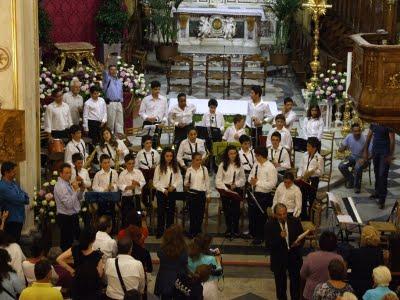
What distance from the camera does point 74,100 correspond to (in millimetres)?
16234

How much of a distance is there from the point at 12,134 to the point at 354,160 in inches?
246

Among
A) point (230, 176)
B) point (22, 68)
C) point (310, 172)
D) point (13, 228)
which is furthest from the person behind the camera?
point (310, 172)

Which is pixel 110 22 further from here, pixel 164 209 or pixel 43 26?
pixel 164 209

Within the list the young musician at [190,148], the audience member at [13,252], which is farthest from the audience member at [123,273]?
the young musician at [190,148]

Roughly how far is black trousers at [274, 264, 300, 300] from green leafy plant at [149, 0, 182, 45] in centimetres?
1440

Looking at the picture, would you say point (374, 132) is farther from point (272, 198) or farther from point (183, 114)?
point (183, 114)

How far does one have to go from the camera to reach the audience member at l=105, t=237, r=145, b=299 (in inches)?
351

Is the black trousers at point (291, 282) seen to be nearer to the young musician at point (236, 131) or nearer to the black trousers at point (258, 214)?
the black trousers at point (258, 214)

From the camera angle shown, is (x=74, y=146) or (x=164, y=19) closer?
(x=74, y=146)

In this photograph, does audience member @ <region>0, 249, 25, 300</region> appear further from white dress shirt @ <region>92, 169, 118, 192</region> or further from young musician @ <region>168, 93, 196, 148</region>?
young musician @ <region>168, 93, 196, 148</region>

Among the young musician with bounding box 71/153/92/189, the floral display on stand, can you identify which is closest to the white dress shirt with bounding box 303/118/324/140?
the floral display on stand

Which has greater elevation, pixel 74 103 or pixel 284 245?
pixel 74 103

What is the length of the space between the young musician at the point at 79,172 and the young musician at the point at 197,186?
1.41 meters

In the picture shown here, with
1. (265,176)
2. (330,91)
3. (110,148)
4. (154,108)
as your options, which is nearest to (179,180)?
(265,176)
